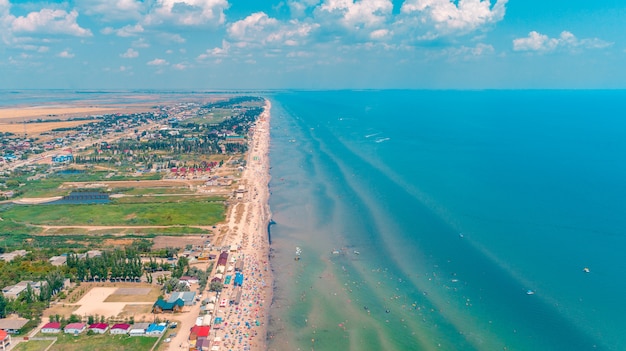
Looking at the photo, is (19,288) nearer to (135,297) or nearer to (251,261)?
(135,297)

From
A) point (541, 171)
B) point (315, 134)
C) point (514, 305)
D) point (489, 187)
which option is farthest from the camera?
point (315, 134)

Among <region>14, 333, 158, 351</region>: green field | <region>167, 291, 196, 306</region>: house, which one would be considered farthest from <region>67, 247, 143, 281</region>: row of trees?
<region>14, 333, 158, 351</region>: green field

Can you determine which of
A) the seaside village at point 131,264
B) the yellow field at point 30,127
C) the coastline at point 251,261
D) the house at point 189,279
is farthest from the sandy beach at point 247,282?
the yellow field at point 30,127

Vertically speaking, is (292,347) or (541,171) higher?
(541,171)

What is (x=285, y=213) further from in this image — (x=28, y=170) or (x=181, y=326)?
(x=28, y=170)

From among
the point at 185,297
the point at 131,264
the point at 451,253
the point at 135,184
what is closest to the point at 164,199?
the point at 135,184

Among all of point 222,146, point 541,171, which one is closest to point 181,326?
point 541,171

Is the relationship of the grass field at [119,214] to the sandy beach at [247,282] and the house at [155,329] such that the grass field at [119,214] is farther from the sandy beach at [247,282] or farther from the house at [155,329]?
the house at [155,329]
